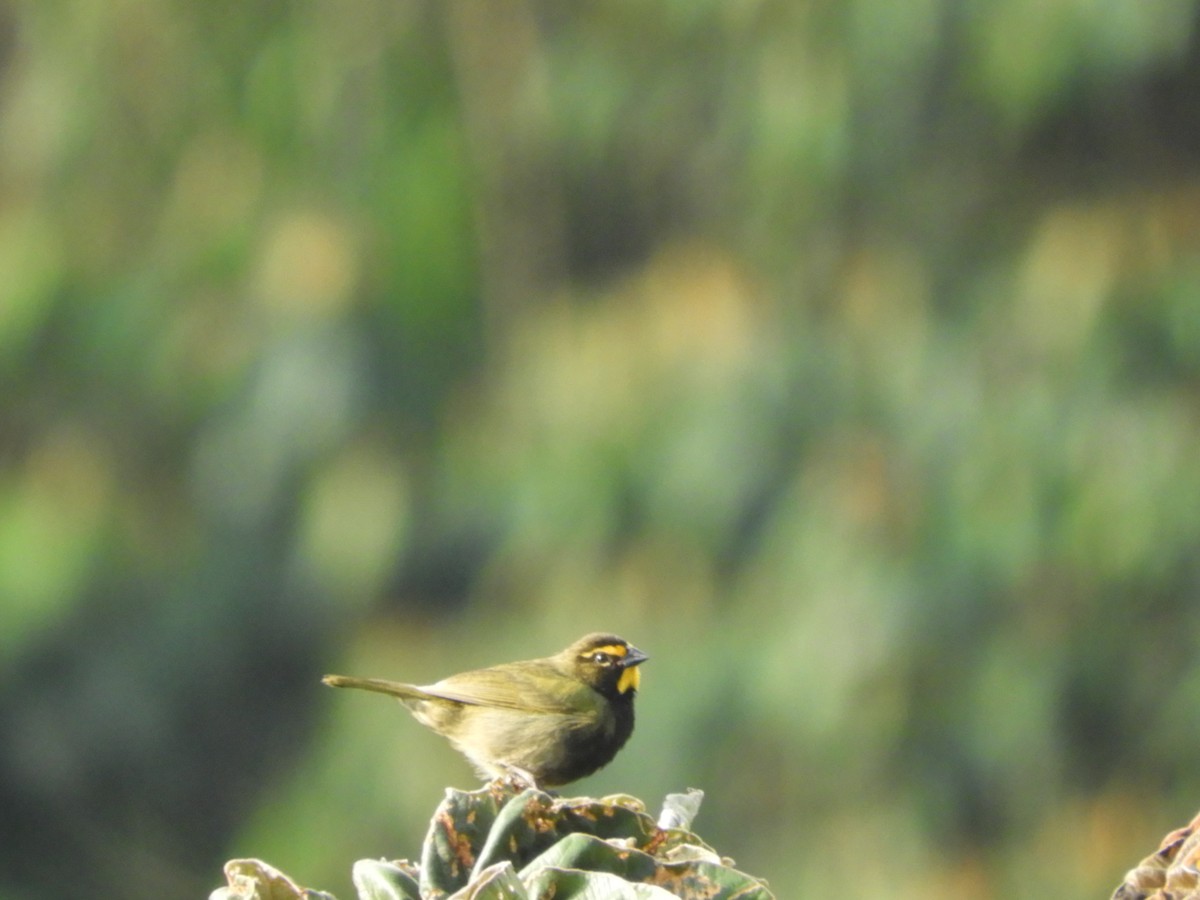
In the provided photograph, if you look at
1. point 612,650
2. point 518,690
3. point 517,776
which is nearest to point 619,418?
point 612,650

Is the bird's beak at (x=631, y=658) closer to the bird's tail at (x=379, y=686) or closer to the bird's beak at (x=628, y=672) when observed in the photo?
the bird's beak at (x=628, y=672)

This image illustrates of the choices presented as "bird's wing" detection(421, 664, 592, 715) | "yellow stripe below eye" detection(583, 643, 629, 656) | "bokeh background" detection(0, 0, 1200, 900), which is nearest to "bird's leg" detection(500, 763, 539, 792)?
"bird's wing" detection(421, 664, 592, 715)

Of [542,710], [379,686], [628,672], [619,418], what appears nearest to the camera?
[379,686]

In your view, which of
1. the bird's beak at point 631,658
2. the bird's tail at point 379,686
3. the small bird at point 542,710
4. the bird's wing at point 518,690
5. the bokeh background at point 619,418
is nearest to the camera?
the bird's tail at point 379,686

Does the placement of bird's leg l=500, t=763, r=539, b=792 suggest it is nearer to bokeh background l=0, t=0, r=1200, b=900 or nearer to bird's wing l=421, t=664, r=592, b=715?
bird's wing l=421, t=664, r=592, b=715

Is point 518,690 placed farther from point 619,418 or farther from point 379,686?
point 619,418

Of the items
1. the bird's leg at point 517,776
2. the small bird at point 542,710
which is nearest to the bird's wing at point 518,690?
the small bird at point 542,710

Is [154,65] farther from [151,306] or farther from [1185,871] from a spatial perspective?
[1185,871]
